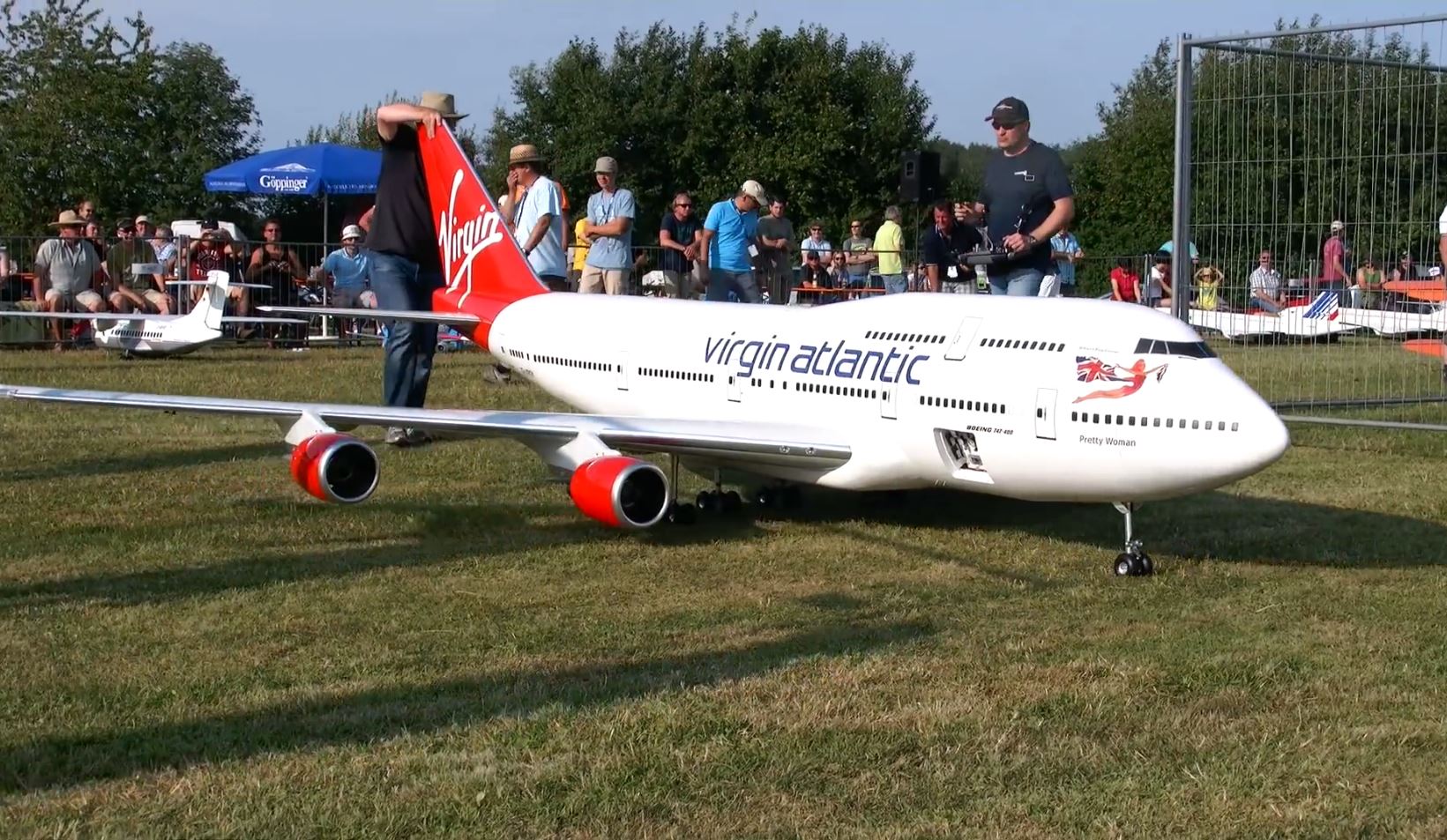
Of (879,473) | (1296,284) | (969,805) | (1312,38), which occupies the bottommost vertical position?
(969,805)

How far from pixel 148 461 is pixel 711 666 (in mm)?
8105

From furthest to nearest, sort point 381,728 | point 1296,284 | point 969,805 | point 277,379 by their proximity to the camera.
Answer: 1. point 277,379
2. point 1296,284
3. point 381,728
4. point 969,805

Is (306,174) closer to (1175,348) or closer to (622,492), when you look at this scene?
(622,492)

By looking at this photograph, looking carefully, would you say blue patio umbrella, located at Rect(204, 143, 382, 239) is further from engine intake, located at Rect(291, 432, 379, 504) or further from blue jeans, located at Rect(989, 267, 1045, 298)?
engine intake, located at Rect(291, 432, 379, 504)

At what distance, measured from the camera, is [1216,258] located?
1593 centimetres

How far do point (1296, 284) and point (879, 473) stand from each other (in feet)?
21.6

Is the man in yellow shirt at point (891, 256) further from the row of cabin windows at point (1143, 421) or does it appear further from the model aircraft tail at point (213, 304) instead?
the row of cabin windows at point (1143, 421)

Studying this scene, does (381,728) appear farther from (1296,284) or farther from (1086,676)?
(1296,284)

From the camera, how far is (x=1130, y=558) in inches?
388

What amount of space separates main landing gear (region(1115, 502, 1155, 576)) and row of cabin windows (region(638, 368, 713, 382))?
3456 mm

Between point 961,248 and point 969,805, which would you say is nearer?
point 969,805

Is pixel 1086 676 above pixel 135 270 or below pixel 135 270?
below

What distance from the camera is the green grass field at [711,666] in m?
5.79

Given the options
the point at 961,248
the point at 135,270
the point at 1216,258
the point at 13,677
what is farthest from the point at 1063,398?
the point at 135,270
